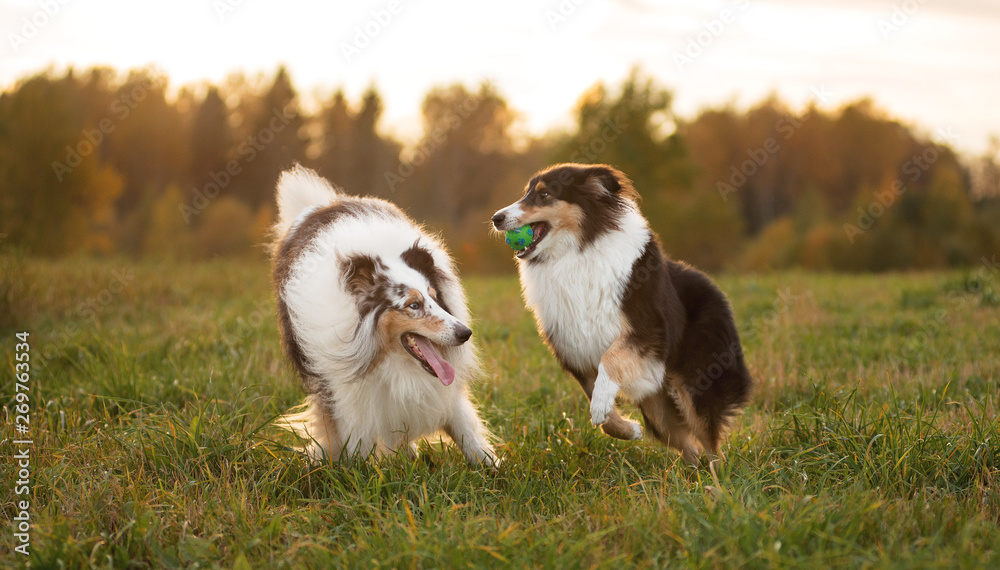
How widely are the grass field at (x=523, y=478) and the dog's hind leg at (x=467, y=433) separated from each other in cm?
12

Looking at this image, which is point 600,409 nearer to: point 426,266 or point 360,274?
point 426,266

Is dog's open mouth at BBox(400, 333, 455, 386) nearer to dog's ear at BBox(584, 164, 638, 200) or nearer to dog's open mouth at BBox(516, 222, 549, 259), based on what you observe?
dog's open mouth at BBox(516, 222, 549, 259)

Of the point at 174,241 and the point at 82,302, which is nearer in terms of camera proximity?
the point at 82,302

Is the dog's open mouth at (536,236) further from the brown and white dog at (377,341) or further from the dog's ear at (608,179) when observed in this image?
the brown and white dog at (377,341)

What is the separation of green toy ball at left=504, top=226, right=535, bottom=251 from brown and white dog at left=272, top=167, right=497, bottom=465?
0.51 metres

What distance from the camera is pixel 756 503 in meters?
2.90

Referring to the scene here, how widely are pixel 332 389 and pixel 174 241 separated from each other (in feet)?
85.5

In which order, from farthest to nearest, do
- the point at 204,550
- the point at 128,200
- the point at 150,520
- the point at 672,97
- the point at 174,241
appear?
the point at 128,200
the point at 174,241
the point at 672,97
the point at 150,520
the point at 204,550

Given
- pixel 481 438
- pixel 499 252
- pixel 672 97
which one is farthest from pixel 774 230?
pixel 481 438

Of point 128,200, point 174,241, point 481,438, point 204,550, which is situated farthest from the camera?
point 128,200

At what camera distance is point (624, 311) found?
367cm

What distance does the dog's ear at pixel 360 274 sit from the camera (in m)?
3.71

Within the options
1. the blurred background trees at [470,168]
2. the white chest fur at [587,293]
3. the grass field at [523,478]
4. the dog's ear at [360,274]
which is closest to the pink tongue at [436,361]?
the dog's ear at [360,274]

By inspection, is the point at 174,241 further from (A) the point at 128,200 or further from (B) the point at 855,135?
(B) the point at 855,135
